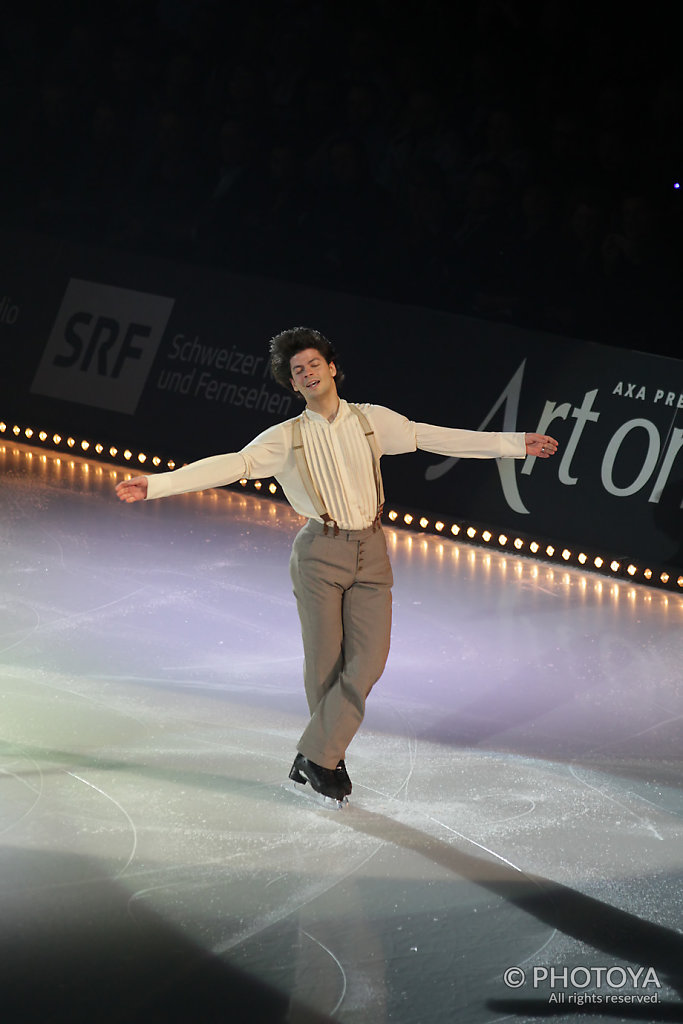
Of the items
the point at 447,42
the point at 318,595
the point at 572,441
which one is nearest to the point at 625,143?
the point at 447,42

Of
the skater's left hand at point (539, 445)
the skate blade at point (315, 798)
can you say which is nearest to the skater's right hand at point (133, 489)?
the skate blade at point (315, 798)

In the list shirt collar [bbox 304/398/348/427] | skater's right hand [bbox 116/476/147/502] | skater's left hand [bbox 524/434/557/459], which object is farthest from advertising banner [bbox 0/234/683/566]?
skater's right hand [bbox 116/476/147/502]

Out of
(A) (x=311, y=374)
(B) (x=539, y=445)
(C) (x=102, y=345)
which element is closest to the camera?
(A) (x=311, y=374)

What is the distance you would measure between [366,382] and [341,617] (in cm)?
398

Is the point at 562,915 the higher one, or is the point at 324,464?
the point at 324,464

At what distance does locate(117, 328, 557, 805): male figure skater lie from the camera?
16.1ft

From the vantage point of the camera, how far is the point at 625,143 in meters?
→ 9.29

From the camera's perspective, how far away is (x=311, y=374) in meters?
4.89

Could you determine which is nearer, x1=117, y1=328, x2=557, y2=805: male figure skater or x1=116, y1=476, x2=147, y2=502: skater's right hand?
x1=116, y1=476, x2=147, y2=502: skater's right hand

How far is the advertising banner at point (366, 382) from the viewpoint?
26.1 feet

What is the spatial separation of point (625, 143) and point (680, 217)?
2.15 ft

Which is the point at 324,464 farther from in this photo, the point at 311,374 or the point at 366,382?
the point at 366,382

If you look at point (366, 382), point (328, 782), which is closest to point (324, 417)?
point (328, 782)

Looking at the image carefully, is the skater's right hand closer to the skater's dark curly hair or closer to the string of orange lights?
the skater's dark curly hair
